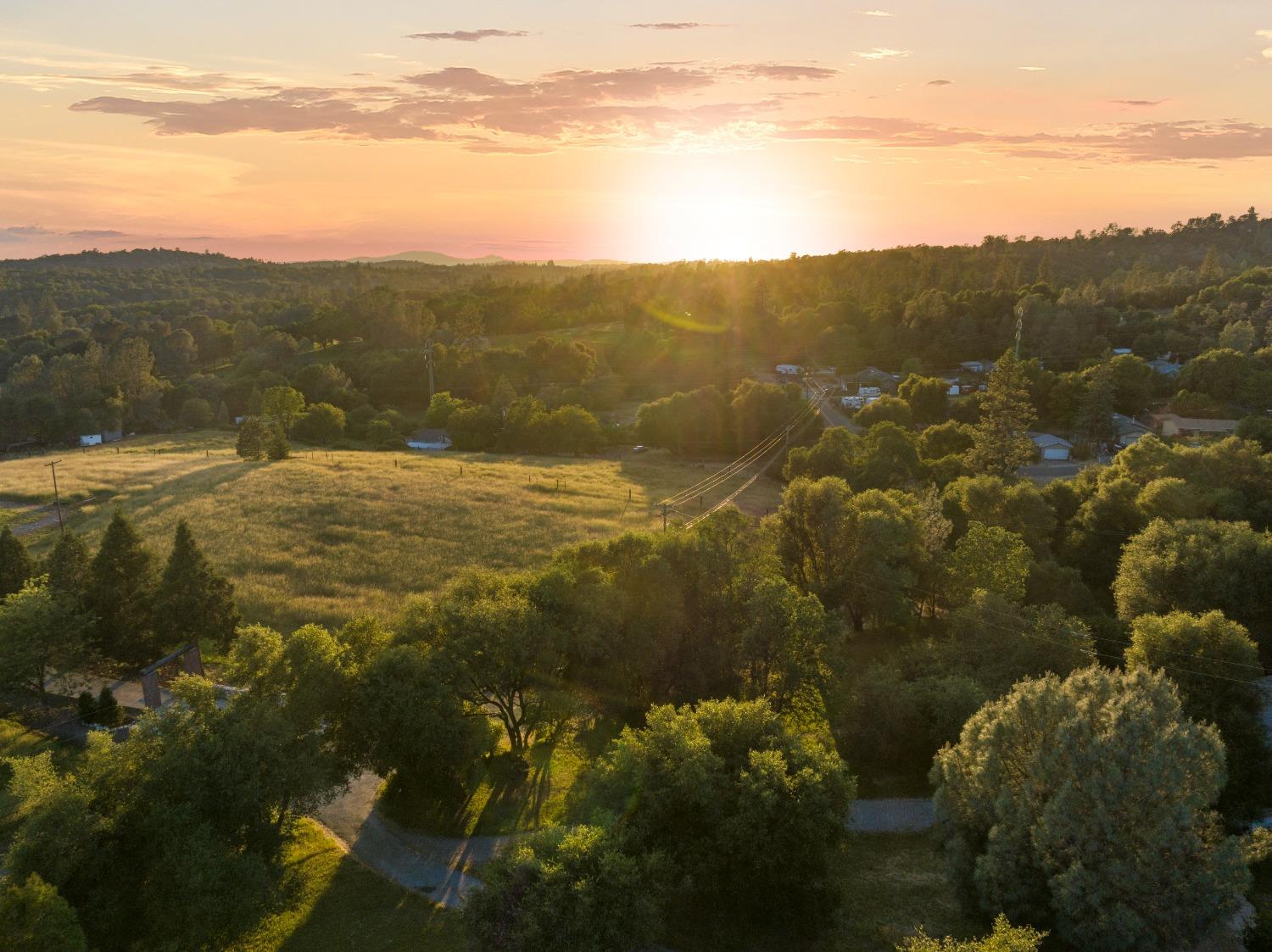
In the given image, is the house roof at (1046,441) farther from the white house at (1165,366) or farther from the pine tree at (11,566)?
the pine tree at (11,566)

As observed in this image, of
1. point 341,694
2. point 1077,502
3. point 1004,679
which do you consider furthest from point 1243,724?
point 341,694

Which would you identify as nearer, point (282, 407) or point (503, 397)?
point (282, 407)

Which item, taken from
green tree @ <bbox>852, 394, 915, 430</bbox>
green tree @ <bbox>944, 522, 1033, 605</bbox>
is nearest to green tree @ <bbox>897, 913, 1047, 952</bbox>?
green tree @ <bbox>944, 522, 1033, 605</bbox>

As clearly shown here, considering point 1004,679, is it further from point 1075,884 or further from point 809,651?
point 1075,884

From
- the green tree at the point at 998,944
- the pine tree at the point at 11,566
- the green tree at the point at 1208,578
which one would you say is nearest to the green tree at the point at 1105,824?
the green tree at the point at 998,944

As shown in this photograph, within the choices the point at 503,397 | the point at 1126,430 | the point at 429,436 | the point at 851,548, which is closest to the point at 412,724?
the point at 851,548

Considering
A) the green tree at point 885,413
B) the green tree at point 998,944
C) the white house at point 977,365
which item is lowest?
the green tree at point 998,944

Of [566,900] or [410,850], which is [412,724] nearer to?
[410,850]
